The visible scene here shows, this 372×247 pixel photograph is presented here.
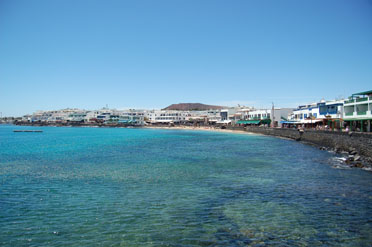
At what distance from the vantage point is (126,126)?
157625mm

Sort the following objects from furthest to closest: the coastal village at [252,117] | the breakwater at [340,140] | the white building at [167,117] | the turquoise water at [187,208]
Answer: the white building at [167,117]
the coastal village at [252,117]
the breakwater at [340,140]
the turquoise water at [187,208]

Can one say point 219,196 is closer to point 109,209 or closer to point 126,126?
point 109,209

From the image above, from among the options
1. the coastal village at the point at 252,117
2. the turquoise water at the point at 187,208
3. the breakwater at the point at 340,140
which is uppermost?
the coastal village at the point at 252,117

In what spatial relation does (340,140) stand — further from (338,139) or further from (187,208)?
(187,208)

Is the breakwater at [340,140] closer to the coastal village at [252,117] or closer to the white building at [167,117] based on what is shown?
the coastal village at [252,117]

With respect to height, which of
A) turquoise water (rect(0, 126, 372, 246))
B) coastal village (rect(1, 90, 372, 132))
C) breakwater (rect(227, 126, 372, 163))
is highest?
coastal village (rect(1, 90, 372, 132))

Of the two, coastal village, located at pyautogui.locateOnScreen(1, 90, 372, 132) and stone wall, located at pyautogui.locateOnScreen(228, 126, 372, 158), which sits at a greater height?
coastal village, located at pyautogui.locateOnScreen(1, 90, 372, 132)

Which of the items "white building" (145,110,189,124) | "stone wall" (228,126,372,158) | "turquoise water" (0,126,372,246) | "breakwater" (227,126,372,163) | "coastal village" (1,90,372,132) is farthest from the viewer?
"white building" (145,110,189,124)

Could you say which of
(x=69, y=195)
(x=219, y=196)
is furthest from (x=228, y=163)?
(x=69, y=195)

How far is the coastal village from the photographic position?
46062mm

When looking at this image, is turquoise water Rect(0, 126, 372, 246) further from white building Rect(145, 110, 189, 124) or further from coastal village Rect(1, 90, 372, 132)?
white building Rect(145, 110, 189, 124)

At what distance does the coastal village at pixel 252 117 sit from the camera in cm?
4606

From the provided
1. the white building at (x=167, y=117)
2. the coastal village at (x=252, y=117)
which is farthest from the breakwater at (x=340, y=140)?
the white building at (x=167, y=117)

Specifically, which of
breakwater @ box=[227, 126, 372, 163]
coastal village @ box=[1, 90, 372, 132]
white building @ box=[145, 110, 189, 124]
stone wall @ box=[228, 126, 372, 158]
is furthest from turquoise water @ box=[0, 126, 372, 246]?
white building @ box=[145, 110, 189, 124]
